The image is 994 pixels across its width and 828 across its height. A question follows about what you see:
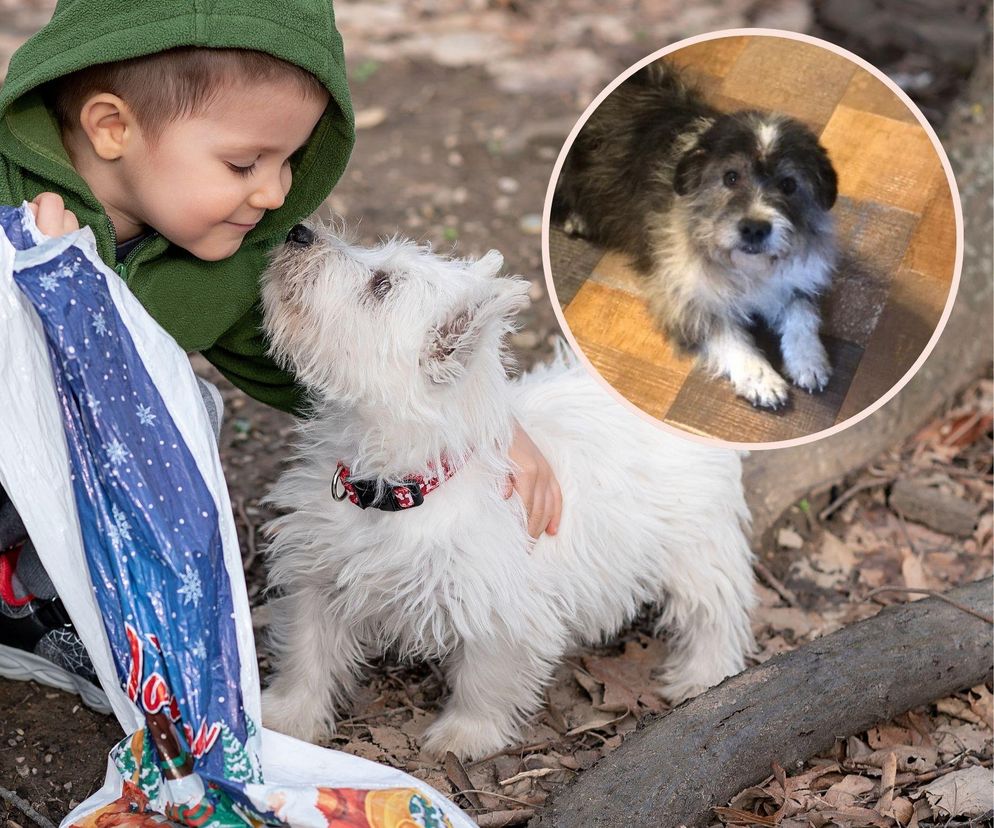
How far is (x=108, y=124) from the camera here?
7.52ft

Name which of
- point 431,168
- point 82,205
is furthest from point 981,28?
point 82,205

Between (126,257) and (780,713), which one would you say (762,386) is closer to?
(780,713)

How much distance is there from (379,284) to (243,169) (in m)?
0.37

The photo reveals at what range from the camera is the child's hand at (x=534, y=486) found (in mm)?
2588

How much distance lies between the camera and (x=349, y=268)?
7.85 ft

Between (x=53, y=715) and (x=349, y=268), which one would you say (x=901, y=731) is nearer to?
(x=349, y=268)

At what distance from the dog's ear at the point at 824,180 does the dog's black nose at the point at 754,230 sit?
5.5 inches

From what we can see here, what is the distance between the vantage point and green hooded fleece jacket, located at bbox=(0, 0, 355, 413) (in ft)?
7.08

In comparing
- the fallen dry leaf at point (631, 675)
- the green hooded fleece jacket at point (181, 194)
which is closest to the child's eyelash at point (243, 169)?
the green hooded fleece jacket at point (181, 194)

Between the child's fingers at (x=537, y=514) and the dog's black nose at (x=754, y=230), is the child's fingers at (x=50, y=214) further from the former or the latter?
the dog's black nose at (x=754, y=230)

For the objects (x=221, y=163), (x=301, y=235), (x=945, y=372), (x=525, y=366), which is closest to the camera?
(x=221, y=163)

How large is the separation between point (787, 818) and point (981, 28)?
5717 millimetres

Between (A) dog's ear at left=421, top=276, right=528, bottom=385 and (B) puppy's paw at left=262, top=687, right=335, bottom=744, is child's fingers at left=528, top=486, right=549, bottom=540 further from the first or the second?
(B) puppy's paw at left=262, top=687, right=335, bottom=744

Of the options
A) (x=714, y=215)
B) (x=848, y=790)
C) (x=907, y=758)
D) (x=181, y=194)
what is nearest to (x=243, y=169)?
(x=181, y=194)
